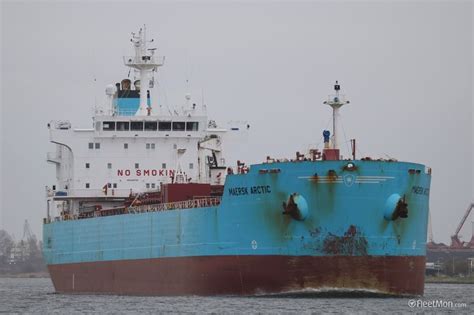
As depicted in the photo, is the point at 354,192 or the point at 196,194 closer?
the point at 354,192

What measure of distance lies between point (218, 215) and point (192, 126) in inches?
479

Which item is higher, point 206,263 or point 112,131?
point 112,131

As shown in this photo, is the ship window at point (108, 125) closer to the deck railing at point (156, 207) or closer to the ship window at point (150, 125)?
the ship window at point (150, 125)

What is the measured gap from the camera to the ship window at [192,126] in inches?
2298

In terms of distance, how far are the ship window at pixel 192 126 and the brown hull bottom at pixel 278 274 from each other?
831 centimetres

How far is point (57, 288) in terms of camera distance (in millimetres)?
61594

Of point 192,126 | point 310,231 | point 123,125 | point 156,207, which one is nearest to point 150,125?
point 123,125

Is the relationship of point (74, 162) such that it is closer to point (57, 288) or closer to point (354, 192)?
point (57, 288)

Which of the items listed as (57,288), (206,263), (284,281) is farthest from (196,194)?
(57,288)

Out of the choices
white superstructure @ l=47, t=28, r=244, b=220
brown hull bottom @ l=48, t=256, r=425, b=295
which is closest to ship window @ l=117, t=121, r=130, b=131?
white superstructure @ l=47, t=28, r=244, b=220

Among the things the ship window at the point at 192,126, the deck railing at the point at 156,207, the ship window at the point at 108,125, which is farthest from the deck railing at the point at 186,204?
the ship window at the point at 108,125

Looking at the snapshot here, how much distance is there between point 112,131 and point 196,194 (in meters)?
8.53

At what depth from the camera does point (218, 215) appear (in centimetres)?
4681

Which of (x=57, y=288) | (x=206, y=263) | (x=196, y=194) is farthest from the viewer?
(x=57, y=288)
